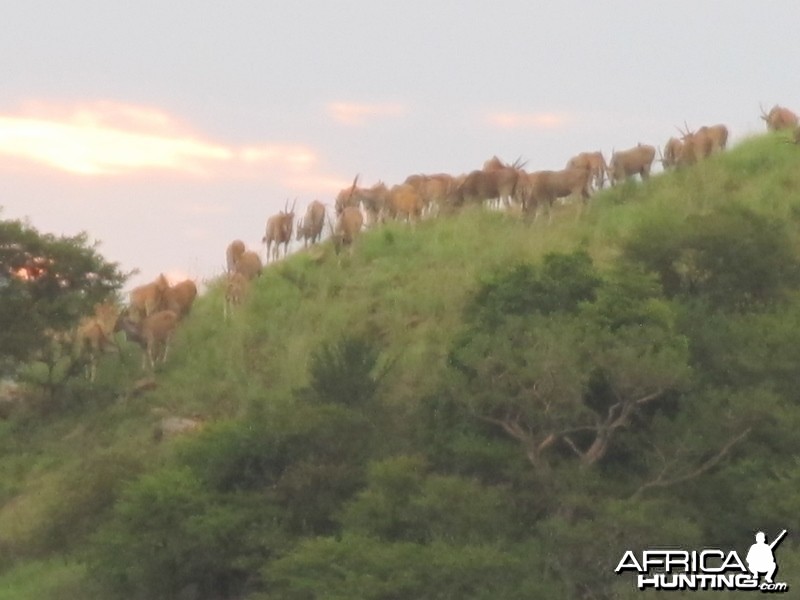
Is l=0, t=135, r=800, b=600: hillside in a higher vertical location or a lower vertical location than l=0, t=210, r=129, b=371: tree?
lower

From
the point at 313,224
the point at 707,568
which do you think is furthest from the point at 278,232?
the point at 707,568

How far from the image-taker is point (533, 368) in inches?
765

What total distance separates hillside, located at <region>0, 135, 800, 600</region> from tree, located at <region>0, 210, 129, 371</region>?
2.97 metres

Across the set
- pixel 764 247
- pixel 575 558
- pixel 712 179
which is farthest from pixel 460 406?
pixel 712 179

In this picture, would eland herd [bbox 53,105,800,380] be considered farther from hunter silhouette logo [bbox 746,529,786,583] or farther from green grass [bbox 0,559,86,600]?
hunter silhouette logo [bbox 746,529,786,583]

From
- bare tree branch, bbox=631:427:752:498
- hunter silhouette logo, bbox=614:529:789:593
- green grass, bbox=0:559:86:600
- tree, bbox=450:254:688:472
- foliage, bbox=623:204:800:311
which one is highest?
foliage, bbox=623:204:800:311

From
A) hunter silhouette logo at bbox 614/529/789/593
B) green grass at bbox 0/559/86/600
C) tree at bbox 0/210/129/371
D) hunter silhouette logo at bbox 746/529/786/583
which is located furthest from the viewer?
tree at bbox 0/210/129/371

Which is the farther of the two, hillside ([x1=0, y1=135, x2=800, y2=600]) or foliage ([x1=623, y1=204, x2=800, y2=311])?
foliage ([x1=623, y1=204, x2=800, y2=311])

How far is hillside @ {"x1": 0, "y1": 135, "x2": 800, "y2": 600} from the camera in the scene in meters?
18.4

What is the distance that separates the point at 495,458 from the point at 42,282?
32.7 ft

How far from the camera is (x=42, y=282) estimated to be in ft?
88.8

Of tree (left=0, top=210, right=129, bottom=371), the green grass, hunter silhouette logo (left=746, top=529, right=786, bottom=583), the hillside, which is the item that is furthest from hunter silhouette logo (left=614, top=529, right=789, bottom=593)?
tree (left=0, top=210, right=129, bottom=371)

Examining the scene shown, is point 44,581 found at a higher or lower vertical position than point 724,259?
lower

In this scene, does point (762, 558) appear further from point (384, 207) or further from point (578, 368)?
point (384, 207)
